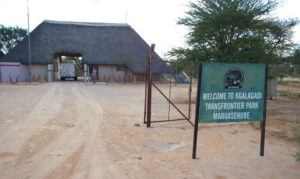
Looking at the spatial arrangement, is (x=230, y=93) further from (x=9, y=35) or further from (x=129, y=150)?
(x=9, y=35)

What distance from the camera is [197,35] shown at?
12.3 meters

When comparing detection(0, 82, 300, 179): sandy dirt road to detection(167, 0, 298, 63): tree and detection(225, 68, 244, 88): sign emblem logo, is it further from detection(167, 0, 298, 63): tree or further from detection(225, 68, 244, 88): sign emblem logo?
detection(167, 0, 298, 63): tree

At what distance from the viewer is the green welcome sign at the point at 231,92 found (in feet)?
15.1

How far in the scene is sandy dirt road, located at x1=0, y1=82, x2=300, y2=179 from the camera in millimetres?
3932

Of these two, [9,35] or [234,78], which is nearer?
[234,78]

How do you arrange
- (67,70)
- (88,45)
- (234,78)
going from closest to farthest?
1. (234,78)
2. (88,45)
3. (67,70)

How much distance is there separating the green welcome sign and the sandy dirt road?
2.90ft

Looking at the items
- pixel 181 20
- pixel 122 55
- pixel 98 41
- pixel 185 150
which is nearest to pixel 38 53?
pixel 98 41

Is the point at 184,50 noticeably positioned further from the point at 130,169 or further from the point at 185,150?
the point at 130,169

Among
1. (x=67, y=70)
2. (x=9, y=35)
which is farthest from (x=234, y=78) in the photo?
(x=9, y=35)

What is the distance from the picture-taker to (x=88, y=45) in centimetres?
3089

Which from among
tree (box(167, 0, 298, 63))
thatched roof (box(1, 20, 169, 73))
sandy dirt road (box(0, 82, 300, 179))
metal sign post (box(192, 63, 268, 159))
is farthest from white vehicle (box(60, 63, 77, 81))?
metal sign post (box(192, 63, 268, 159))

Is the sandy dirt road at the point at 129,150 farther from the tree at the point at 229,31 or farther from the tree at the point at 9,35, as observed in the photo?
the tree at the point at 9,35

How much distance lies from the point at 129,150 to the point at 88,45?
92.2 ft
